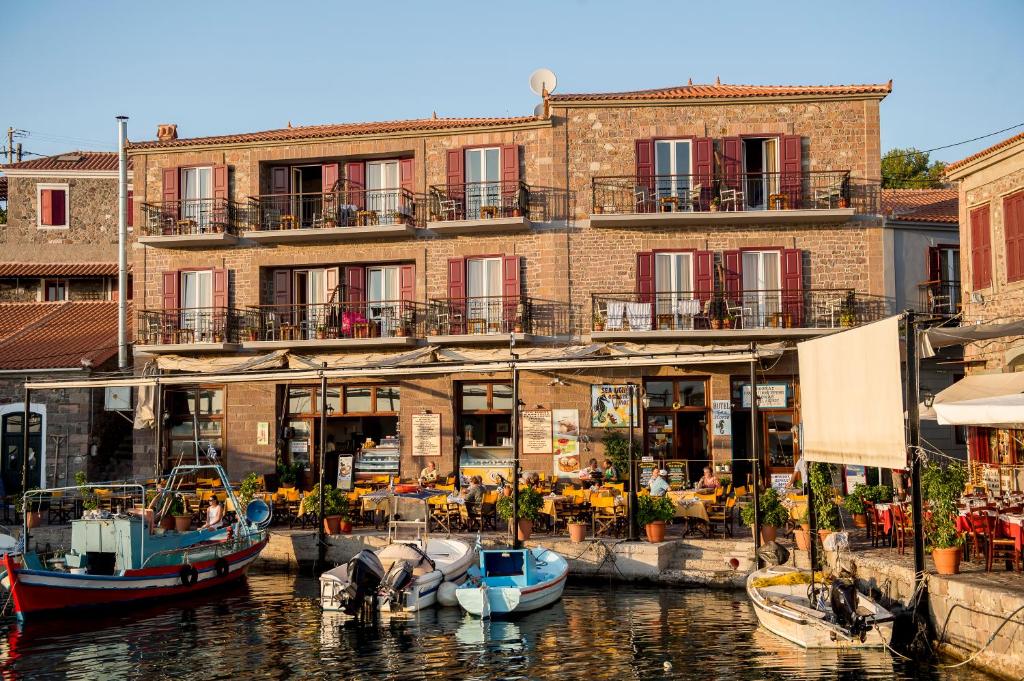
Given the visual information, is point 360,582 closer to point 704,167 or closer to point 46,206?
point 704,167

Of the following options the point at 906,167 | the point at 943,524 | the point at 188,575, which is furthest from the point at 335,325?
the point at 906,167

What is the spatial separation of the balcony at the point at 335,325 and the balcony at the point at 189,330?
0.42 metres

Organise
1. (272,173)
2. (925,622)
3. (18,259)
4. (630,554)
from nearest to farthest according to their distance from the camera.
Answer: (925,622) < (630,554) < (272,173) < (18,259)

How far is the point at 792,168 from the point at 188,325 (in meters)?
17.7

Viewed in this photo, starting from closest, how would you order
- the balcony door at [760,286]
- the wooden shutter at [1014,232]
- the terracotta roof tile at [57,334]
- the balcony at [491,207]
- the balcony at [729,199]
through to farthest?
the wooden shutter at [1014,232]
the balcony door at [760,286]
the balcony at [729,199]
the balcony at [491,207]
the terracotta roof tile at [57,334]

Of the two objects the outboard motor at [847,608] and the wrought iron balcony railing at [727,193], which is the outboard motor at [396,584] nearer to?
the outboard motor at [847,608]

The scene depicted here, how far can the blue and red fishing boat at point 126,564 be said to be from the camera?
19.5 meters

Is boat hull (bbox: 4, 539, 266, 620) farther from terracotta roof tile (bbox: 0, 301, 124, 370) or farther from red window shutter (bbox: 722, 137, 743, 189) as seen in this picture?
red window shutter (bbox: 722, 137, 743, 189)

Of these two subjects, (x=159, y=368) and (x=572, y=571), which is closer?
(x=572, y=571)

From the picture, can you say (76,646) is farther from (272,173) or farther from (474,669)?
(272,173)

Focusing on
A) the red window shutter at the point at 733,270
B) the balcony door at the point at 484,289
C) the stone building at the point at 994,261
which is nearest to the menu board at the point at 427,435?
the balcony door at the point at 484,289

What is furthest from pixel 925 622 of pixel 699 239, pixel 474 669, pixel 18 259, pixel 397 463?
pixel 18 259

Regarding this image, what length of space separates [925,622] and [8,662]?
1343 cm

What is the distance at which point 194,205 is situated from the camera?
108 feet
